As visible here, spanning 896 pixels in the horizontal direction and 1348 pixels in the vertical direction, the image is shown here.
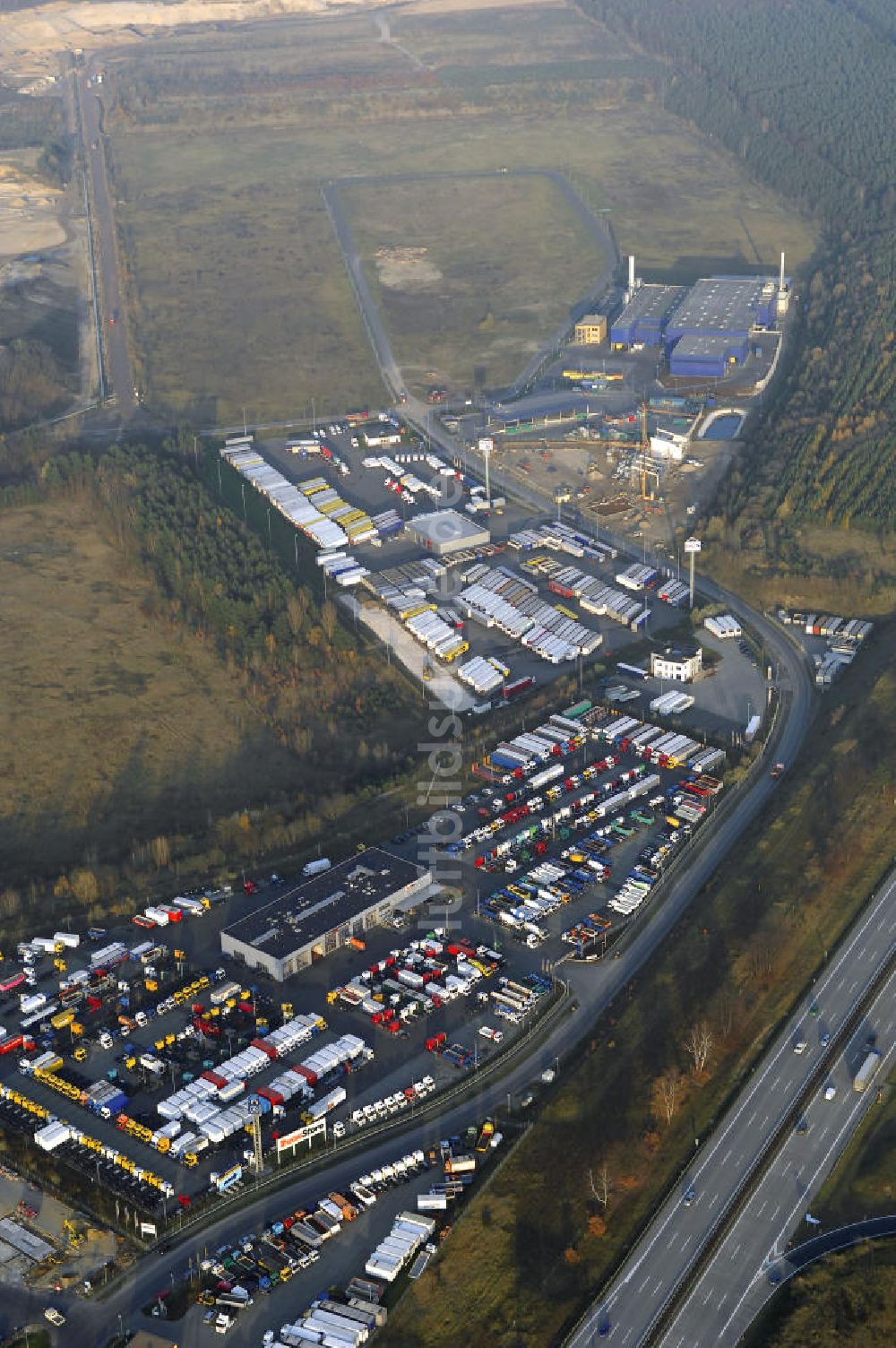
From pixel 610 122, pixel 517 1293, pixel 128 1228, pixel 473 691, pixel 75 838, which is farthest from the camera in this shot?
pixel 610 122

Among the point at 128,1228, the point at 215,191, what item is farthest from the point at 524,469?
the point at 215,191

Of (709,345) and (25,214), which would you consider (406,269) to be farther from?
(25,214)

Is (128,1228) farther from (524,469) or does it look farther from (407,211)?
(407,211)

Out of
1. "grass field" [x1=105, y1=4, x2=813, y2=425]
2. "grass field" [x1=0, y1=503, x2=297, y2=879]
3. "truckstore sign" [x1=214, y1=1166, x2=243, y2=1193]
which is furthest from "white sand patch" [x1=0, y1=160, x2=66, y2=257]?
"truckstore sign" [x1=214, y1=1166, x2=243, y2=1193]

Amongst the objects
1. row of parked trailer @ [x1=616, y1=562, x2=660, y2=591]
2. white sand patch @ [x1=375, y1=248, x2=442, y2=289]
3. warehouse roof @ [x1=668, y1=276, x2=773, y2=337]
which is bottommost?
row of parked trailer @ [x1=616, y1=562, x2=660, y2=591]

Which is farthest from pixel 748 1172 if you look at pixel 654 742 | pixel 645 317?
pixel 645 317

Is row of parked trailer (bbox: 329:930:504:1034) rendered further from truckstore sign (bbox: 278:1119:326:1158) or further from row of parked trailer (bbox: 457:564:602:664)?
row of parked trailer (bbox: 457:564:602:664)

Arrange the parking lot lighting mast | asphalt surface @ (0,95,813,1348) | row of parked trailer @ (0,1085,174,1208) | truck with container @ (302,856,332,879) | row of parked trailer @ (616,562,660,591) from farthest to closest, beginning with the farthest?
1. row of parked trailer @ (616,562,660,591)
2. the parking lot lighting mast
3. truck with container @ (302,856,332,879)
4. row of parked trailer @ (0,1085,174,1208)
5. asphalt surface @ (0,95,813,1348)
